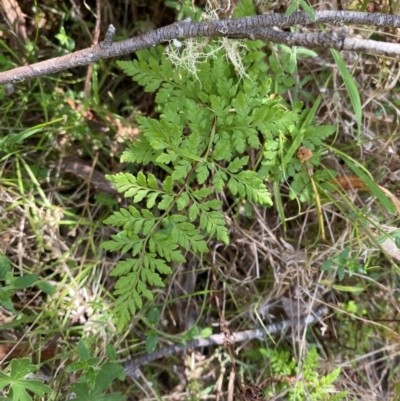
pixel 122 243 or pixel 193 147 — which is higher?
pixel 193 147

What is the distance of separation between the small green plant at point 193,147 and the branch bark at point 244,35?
0.66 ft

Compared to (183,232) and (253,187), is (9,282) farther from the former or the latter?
(253,187)

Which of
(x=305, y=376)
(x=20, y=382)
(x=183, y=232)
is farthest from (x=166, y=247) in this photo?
(x=305, y=376)

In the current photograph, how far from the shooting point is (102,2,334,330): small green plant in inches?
69.8

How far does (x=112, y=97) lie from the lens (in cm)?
239

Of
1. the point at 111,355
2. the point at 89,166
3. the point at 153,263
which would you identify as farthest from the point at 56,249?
the point at 153,263

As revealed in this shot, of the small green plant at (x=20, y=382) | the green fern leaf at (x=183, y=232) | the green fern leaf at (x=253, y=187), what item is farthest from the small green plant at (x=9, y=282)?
the green fern leaf at (x=253, y=187)

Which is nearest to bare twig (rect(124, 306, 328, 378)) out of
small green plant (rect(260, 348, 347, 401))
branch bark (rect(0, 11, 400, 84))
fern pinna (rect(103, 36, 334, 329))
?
small green plant (rect(260, 348, 347, 401))

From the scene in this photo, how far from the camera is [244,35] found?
1.71 m

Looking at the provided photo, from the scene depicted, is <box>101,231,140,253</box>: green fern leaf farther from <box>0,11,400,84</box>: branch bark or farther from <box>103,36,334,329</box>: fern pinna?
<box>0,11,400,84</box>: branch bark

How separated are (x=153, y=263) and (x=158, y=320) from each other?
2.18 ft

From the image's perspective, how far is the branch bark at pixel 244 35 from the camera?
63.0 inches

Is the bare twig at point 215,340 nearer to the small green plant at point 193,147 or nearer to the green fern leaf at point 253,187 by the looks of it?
the small green plant at point 193,147

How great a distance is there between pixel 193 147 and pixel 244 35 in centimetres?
48
